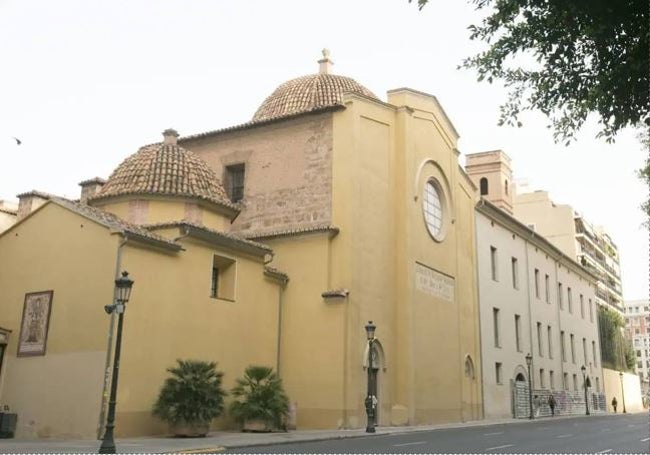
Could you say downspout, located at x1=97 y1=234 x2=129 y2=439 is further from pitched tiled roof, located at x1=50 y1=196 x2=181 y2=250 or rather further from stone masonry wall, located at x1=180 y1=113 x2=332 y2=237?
stone masonry wall, located at x1=180 y1=113 x2=332 y2=237

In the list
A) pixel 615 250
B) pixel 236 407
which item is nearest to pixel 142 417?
pixel 236 407

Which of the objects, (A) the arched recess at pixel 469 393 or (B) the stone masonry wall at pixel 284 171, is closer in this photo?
(B) the stone masonry wall at pixel 284 171

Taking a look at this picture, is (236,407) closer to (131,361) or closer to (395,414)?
(131,361)

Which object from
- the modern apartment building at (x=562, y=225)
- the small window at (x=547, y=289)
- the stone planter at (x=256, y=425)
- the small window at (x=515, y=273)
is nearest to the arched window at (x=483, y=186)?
the small window at (x=547, y=289)

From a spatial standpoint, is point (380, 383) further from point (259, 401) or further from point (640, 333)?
Answer: point (640, 333)

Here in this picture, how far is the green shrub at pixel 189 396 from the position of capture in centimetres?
1825

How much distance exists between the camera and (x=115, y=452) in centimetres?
1359

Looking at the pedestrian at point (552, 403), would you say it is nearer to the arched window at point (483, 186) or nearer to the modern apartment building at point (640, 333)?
the arched window at point (483, 186)

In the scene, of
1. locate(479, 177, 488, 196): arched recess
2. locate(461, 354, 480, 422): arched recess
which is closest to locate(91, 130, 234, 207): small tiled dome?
locate(461, 354, 480, 422): arched recess

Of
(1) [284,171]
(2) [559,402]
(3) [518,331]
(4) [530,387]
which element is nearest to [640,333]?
(2) [559,402]

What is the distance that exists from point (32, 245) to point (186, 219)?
4.81 m

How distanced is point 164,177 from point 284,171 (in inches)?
209

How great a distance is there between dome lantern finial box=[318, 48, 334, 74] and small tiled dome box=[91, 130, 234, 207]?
1141 cm

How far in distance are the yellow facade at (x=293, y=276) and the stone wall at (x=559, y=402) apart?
646cm
